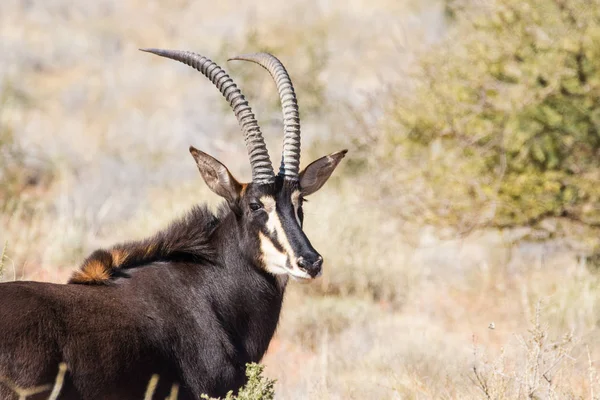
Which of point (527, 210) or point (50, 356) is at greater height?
point (527, 210)

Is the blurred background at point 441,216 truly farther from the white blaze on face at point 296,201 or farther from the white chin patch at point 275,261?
the white blaze on face at point 296,201

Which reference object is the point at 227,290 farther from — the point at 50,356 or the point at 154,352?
the point at 50,356

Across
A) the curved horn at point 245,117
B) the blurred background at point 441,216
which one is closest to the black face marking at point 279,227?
the curved horn at point 245,117

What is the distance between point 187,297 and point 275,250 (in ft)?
2.13

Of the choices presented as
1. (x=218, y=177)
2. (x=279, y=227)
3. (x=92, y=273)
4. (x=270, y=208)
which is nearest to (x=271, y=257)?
(x=279, y=227)

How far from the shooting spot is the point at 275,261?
595cm

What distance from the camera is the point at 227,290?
6070 mm

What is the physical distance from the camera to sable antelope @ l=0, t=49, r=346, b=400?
4883mm

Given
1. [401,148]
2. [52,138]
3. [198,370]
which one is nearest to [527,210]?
[401,148]

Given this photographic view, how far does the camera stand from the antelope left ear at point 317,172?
21.8 ft

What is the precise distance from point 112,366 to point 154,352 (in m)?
0.37

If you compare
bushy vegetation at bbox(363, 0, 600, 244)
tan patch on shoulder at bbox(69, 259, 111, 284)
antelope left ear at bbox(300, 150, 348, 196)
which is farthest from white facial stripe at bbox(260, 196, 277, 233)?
bushy vegetation at bbox(363, 0, 600, 244)

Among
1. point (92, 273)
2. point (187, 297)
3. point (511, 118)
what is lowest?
point (187, 297)

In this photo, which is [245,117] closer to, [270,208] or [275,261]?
[270,208]
